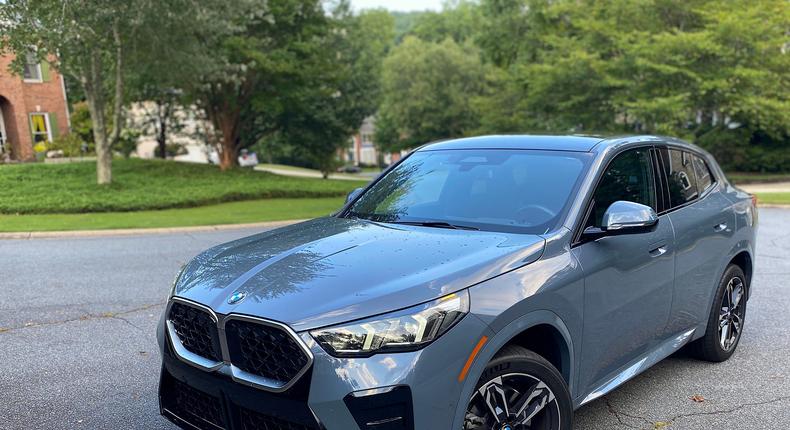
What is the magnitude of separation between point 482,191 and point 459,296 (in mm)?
1293

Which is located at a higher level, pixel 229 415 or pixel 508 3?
pixel 508 3

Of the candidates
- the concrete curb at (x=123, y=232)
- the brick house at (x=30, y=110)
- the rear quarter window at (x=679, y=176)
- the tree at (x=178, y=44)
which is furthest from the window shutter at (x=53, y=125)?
the rear quarter window at (x=679, y=176)

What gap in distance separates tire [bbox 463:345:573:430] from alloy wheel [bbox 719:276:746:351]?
242 centimetres

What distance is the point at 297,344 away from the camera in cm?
221

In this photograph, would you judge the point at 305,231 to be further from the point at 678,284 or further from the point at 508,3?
the point at 508,3

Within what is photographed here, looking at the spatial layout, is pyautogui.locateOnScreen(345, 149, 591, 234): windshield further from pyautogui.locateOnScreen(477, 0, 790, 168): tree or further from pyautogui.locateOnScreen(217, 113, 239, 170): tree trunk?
pyautogui.locateOnScreen(217, 113, 239, 170): tree trunk

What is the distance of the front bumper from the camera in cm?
217

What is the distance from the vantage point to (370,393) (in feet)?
7.11

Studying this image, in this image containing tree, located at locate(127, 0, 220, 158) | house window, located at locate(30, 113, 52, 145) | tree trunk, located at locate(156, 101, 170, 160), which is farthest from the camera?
tree trunk, located at locate(156, 101, 170, 160)

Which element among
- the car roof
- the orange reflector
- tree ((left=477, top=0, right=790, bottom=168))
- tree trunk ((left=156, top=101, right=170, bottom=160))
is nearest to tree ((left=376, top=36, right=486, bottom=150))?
tree ((left=477, top=0, right=790, bottom=168))

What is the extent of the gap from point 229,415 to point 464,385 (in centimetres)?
101

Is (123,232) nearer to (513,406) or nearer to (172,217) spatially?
(172,217)

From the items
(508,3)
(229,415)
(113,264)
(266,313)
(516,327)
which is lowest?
(113,264)

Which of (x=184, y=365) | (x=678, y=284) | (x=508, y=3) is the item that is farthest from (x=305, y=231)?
(x=508, y=3)
